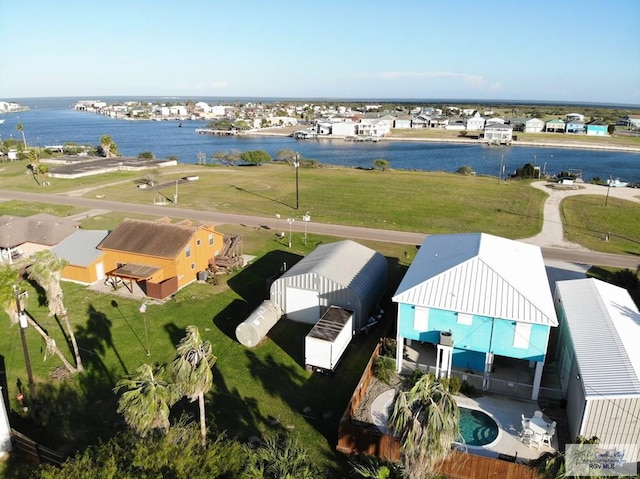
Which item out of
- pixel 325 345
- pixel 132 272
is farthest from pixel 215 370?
pixel 132 272

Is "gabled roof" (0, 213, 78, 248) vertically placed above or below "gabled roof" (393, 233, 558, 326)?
below

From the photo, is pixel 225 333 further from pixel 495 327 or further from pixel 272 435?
pixel 495 327

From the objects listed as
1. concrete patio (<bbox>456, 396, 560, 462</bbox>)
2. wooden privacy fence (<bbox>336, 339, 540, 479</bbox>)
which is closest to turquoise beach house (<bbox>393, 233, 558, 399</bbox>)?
concrete patio (<bbox>456, 396, 560, 462</bbox>)

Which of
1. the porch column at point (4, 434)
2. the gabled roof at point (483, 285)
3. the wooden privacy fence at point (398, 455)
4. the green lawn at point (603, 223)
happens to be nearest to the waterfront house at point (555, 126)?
the green lawn at point (603, 223)

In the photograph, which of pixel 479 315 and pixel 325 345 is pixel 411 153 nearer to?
pixel 479 315

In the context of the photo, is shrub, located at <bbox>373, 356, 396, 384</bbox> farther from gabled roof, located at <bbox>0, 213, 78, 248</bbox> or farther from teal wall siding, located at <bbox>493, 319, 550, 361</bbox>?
gabled roof, located at <bbox>0, 213, 78, 248</bbox>

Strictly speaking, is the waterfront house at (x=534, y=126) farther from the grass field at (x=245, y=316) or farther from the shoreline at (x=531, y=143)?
the grass field at (x=245, y=316)
